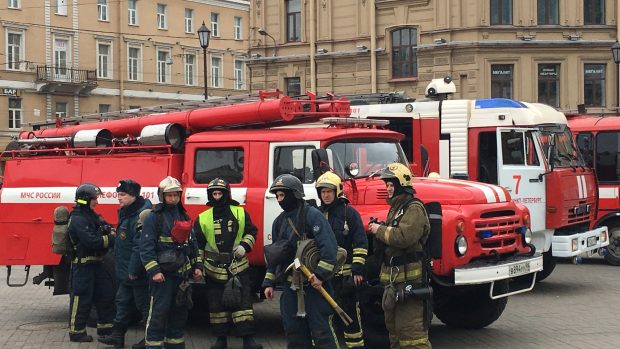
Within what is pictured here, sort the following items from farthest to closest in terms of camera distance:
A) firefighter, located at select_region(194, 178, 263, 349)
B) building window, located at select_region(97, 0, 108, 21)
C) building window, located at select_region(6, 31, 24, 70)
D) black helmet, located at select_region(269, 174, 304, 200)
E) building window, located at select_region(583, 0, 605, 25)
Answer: building window, located at select_region(97, 0, 108, 21) < building window, located at select_region(6, 31, 24, 70) < building window, located at select_region(583, 0, 605, 25) < firefighter, located at select_region(194, 178, 263, 349) < black helmet, located at select_region(269, 174, 304, 200)

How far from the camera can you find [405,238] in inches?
325

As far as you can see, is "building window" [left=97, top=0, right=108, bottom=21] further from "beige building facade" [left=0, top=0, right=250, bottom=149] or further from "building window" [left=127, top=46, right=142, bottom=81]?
"building window" [left=127, top=46, right=142, bottom=81]

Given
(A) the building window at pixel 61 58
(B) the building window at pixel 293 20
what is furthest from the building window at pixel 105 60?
(B) the building window at pixel 293 20

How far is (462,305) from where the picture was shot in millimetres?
11070

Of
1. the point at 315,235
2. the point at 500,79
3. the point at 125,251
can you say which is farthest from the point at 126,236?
the point at 500,79

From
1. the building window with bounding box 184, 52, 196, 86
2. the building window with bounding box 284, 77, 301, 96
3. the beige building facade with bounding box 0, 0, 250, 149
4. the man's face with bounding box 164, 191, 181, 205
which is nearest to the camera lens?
the man's face with bounding box 164, 191, 181, 205

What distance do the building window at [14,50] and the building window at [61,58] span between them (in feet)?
7.55

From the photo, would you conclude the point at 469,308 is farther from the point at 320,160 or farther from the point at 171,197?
the point at 171,197

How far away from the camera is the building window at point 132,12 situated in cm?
5791

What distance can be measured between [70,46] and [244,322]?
48.2 metres

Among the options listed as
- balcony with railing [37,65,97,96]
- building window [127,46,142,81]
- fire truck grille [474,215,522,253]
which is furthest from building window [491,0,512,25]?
building window [127,46,142,81]

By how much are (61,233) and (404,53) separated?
1144 inches

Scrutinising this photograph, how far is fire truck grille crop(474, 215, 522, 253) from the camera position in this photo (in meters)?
9.57

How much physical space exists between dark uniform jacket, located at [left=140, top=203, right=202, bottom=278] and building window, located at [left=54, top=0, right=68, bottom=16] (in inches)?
1876
